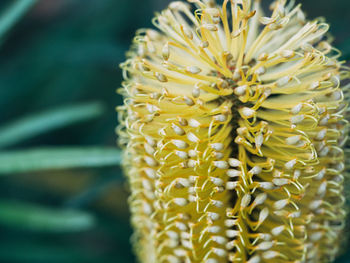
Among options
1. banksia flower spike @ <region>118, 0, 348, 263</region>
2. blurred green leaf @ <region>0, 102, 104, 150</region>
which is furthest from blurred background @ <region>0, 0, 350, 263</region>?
banksia flower spike @ <region>118, 0, 348, 263</region>

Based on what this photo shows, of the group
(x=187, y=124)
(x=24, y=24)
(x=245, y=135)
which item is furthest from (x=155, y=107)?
(x=24, y=24)

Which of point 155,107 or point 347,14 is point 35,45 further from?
point 347,14

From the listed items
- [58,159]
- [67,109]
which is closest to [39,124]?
[67,109]

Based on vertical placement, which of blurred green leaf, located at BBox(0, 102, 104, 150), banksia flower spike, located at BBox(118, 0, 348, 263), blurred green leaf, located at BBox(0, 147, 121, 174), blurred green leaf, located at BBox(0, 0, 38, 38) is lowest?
banksia flower spike, located at BBox(118, 0, 348, 263)

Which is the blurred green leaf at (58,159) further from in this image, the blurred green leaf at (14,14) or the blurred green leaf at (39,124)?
the blurred green leaf at (14,14)

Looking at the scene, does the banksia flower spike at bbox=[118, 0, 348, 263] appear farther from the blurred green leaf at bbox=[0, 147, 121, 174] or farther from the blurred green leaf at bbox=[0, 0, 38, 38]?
the blurred green leaf at bbox=[0, 0, 38, 38]

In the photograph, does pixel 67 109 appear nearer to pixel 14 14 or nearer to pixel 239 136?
pixel 14 14
